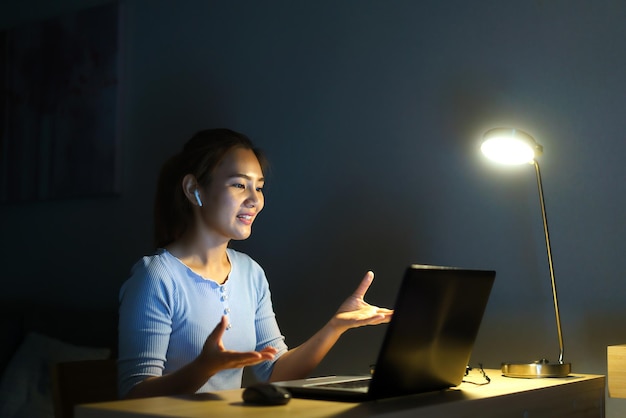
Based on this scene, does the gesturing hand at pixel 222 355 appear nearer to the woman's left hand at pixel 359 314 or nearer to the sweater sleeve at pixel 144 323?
the sweater sleeve at pixel 144 323

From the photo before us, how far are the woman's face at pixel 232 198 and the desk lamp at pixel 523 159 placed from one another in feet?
2.06

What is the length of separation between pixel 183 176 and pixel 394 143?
2.41ft

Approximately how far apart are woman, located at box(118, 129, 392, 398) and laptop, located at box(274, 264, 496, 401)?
331 millimetres

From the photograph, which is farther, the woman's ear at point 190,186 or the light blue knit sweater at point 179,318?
the woman's ear at point 190,186

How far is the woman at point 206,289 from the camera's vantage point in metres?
1.86

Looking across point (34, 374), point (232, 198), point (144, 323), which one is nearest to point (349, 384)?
point (144, 323)

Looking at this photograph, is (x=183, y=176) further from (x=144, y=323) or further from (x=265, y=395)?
(x=265, y=395)

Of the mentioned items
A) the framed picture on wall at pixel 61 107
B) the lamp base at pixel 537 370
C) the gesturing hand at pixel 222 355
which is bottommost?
the lamp base at pixel 537 370

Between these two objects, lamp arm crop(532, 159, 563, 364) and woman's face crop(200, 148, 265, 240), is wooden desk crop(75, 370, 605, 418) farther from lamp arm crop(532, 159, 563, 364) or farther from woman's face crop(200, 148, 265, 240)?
woman's face crop(200, 148, 265, 240)

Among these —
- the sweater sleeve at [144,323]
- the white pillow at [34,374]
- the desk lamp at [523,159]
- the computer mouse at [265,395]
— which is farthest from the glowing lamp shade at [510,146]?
the white pillow at [34,374]

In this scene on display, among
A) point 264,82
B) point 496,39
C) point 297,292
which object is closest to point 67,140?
point 264,82

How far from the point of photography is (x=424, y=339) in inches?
56.9

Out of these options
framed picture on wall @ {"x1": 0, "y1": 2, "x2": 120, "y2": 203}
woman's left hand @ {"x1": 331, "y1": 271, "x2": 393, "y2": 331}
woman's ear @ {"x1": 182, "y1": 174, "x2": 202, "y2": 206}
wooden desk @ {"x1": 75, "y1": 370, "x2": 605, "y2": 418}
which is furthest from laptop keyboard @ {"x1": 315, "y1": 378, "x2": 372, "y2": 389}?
framed picture on wall @ {"x1": 0, "y1": 2, "x2": 120, "y2": 203}

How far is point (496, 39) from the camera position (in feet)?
7.90
